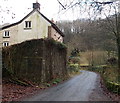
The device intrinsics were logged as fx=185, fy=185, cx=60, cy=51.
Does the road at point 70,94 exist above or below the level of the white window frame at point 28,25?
below

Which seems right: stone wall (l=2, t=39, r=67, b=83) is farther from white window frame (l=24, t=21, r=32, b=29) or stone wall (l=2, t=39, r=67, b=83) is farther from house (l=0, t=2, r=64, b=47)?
white window frame (l=24, t=21, r=32, b=29)

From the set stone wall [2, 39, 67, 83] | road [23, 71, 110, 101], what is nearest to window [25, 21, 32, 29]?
stone wall [2, 39, 67, 83]

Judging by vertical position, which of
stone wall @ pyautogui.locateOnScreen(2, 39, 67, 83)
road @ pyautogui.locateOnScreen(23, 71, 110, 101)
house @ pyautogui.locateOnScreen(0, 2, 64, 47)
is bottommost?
road @ pyautogui.locateOnScreen(23, 71, 110, 101)

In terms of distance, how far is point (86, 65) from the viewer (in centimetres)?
5800

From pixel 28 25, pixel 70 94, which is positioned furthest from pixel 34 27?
pixel 70 94

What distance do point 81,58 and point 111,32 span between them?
3762cm

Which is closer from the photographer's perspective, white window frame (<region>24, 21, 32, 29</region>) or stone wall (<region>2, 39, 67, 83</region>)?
stone wall (<region>2, 39, 67, 83</region>)

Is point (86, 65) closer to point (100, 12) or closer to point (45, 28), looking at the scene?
point (45, 28)

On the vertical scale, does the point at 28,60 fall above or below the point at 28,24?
below

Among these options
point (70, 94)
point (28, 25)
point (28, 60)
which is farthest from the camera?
point (28, 25)

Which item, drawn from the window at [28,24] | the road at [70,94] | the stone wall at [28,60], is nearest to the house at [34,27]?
the window at [28,24]

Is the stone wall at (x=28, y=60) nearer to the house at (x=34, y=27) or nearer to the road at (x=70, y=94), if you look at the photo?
the road at (x=70, y=94)

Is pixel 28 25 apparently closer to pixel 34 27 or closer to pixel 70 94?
pixel 34 27

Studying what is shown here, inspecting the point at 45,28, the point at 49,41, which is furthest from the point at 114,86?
the point at 45,28
